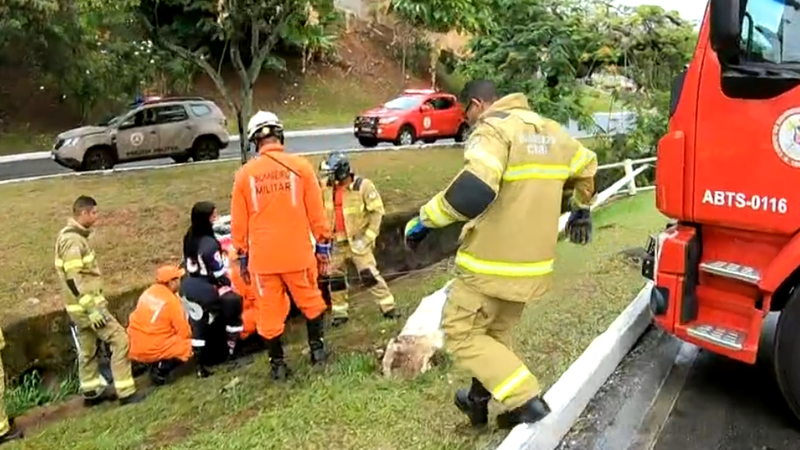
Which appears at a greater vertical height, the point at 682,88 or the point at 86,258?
the point at 682,88

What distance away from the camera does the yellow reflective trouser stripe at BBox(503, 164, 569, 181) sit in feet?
12.4

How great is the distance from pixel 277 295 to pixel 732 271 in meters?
3.07

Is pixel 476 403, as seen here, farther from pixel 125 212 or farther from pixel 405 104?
pixel 405 104

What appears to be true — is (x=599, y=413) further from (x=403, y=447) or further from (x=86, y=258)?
(x=86, y=258)

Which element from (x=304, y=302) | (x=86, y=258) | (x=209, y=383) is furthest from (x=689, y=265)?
(x=86, y=258)

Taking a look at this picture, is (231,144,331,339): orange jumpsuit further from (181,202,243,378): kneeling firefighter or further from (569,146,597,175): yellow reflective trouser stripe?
(569,146,597,175): yellow reflective trouser stripe

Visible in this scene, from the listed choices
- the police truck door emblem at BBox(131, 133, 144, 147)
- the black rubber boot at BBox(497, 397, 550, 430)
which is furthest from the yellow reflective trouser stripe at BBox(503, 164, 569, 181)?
the police truck door emblem at BBox(131, 133, 144, 147)

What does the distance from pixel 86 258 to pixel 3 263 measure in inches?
176

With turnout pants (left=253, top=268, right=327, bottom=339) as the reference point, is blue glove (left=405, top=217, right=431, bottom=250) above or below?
above

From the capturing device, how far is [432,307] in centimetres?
586

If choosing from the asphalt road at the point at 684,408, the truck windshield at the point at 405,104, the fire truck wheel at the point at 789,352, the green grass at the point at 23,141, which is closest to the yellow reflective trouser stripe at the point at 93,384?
the asphalt road at the point at 684,408

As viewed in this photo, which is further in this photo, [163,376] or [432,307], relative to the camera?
[163,376]

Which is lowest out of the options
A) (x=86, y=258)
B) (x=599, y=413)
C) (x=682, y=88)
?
(x=599, y=413)

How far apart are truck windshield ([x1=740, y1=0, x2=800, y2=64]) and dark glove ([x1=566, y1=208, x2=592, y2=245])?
1.19m
